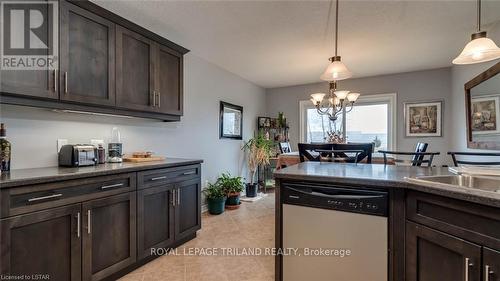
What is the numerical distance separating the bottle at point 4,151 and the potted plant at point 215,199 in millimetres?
2405

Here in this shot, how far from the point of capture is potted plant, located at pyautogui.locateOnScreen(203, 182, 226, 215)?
148 inches

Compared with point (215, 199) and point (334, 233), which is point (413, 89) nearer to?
point (215, 199)

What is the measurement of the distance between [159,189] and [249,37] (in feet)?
6.66

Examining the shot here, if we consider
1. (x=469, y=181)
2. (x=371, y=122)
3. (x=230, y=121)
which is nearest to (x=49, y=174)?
(x=469, y=181)

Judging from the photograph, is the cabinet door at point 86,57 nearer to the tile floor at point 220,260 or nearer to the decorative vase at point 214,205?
the tile floor at point 220,260

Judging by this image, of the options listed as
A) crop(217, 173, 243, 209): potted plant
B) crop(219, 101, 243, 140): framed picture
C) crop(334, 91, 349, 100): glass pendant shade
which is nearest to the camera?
crop(334, 91, 349, 100): glass pendant shade

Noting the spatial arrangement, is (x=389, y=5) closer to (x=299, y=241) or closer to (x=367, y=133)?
(x=299, y=241)

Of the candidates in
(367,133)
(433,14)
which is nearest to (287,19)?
(433,14)

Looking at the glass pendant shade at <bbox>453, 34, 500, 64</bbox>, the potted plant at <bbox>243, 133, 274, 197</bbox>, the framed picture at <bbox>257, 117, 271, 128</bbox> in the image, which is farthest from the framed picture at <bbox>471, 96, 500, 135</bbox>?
the framed picture at <bbox>257, 117, 271, 128</bbox>

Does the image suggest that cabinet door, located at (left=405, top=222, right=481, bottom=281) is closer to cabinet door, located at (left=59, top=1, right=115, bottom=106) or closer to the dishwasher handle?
the dishwasher handle

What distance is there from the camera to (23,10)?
168 cm

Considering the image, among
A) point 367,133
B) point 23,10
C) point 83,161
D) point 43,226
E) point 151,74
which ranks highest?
point 23,10

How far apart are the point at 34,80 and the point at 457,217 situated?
262 centimetres

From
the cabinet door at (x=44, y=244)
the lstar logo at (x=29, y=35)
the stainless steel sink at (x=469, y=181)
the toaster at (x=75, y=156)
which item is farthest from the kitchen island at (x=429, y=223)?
the lstar logo at (x=29, y=35)
